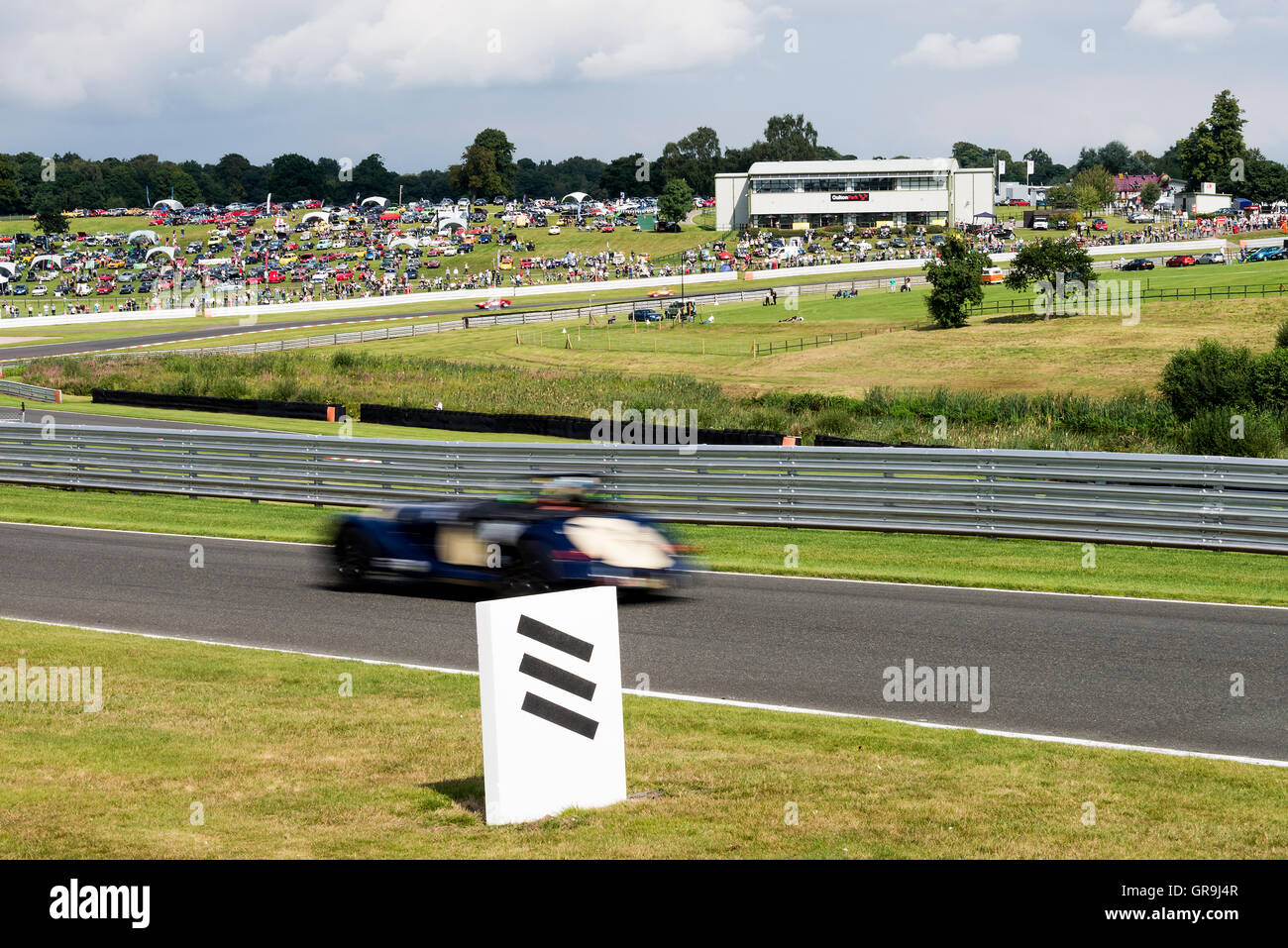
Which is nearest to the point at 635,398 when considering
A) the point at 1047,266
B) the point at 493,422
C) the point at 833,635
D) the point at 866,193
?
the point at 493,422

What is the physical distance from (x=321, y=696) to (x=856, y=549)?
9.35 meters

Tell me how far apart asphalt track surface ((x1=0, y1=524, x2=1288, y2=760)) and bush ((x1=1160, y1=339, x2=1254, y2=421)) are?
89.7 ft

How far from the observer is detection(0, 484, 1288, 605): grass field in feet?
48.1

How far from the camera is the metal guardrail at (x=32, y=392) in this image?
43.7m

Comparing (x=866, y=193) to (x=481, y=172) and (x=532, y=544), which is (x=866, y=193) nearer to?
(x=481, y=172)

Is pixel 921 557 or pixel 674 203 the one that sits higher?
pixel 674 203

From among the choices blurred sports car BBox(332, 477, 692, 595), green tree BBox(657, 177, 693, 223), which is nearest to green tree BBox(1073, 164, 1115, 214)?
green tree BBox(657, 177, 693, 223)

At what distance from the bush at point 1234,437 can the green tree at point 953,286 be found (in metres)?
45.7

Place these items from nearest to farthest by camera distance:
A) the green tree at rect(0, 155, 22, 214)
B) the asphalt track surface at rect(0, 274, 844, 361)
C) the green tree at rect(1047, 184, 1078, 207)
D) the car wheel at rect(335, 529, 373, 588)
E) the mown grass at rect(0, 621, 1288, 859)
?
1. the mown grass at rect(0, 621, 1288, 859)
2. the car wheel at rect(335, 529, 373, 588)
3. the asphalt track surface at rect(0, 274, 844, 361)
4. the green tree at rect(0, 155, 22, 214)
5. the green tree at rect(1047, 184, 1078, 207)

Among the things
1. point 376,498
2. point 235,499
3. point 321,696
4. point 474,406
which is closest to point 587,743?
point 321,696

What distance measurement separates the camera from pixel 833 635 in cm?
1223

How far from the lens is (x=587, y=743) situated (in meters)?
6.76

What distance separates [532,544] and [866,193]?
13127 cm

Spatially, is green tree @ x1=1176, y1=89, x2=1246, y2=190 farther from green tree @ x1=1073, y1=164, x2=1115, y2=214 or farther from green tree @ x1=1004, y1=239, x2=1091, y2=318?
green tree @ x1=1004, y1=239, x2=1091, y2=318
